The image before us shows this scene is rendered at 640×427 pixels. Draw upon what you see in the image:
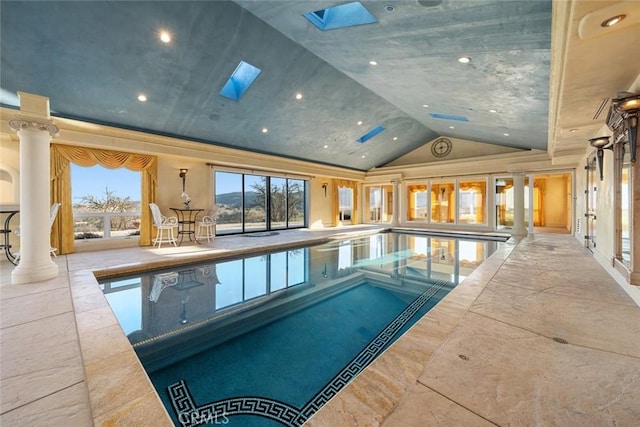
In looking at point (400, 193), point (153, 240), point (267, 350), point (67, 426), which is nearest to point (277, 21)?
point (267, 350)

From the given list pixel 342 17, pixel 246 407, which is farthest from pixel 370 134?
pixel 246 407

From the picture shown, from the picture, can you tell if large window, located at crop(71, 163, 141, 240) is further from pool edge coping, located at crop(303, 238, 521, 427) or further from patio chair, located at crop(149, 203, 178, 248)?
pool edge coping, located at crop(303, 238, 521, 427)

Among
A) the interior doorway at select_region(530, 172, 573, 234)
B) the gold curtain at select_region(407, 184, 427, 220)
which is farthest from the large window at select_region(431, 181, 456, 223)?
the interior doorway at select_region(530, 172, 573, 234)

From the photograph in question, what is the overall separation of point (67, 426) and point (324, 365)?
62.6 inches

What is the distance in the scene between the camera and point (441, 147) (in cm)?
1112

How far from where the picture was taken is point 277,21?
4156 millimetres

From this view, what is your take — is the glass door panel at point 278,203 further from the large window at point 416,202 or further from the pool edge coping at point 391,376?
the pool edge coping at point 391,376

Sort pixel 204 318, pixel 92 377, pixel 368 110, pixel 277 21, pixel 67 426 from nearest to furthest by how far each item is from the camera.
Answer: pixel 67 426
pixel 92 377
pixel 204 318
pixel 277 21
pixel 368 110

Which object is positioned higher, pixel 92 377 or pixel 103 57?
pixel 103 57

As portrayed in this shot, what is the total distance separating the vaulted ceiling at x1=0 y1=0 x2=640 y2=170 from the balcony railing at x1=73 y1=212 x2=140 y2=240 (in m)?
2.16

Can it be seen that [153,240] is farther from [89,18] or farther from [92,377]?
[92,377]

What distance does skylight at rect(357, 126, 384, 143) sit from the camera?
918cm

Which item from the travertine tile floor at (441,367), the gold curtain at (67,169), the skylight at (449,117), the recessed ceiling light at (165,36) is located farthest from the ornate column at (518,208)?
the gold curtain at (67,169)

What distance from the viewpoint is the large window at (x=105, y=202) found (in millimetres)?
6117
